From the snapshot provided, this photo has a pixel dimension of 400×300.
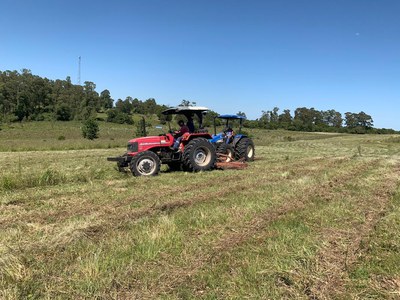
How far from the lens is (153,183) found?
8516 millimetres

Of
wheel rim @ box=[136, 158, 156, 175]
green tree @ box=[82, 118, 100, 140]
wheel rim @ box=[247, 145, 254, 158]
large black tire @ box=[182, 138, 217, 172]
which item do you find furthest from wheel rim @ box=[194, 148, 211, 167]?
green tree @ box=[82, 118, 100, 140]

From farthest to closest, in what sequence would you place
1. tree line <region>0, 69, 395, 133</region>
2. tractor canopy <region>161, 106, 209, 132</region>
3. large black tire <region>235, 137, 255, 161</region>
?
tree line <region>0, 69, 395, 133</region> → large black tire <region>235, 137, 255, 161</region> → tractor canopy <region>161, 106, 209, 132</region>

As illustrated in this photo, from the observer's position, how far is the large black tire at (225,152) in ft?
41.8

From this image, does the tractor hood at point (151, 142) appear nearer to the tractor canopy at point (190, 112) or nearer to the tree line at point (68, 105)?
the tractor canopy at point (190, 112)

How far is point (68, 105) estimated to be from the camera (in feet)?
300

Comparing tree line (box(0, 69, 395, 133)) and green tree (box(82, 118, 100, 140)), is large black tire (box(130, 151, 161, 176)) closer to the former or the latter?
green tree (box(82, 118, 100, 140))

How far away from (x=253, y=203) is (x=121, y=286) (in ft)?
11.0

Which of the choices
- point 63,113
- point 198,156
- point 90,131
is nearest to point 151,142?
point 198,156

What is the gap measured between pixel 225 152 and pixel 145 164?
165 inches

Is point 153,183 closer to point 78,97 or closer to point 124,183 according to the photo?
point 124,183

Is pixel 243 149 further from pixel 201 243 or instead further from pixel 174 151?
pixel 201 243

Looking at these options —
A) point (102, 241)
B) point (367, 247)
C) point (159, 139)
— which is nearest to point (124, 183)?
point (159, 139)

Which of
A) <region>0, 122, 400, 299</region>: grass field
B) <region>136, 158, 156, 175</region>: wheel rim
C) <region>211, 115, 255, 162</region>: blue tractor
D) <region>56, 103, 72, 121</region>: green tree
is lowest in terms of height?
<region>0, 122, 400, 299</region>: grass field

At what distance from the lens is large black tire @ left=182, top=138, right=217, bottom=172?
10711mm
